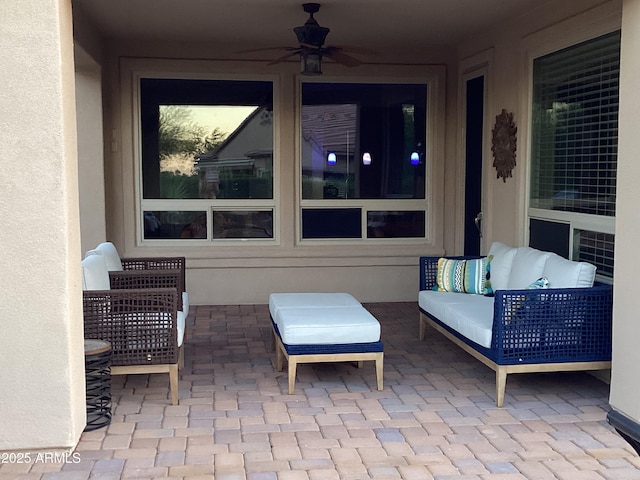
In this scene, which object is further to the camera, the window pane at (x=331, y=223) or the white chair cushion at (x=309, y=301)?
the window pane at (x=331, y=223)

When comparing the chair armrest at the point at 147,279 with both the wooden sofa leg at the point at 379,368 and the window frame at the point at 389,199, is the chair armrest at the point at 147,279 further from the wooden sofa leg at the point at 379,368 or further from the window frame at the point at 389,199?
the window frame at the point at 389,199

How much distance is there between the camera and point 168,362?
4312 millimetres

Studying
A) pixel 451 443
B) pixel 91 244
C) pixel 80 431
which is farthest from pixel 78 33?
pixel 451 443

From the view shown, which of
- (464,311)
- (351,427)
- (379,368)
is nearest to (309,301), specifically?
(379,368)

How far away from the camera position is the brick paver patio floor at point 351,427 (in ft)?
11.2

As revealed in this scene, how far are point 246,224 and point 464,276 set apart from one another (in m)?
2.69

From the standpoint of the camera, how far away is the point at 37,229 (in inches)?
134

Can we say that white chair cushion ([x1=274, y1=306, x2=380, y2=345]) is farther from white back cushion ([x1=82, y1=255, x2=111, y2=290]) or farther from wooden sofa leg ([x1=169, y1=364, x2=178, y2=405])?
white back cushion ([x1=82, y1=255, x2=111, y2=290])

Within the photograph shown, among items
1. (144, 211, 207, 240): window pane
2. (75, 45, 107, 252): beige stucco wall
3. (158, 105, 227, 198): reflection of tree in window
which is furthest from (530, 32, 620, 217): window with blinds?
(75, 45, 107, 252): beige stucco wall

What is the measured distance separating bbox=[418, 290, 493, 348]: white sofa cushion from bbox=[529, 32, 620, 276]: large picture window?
0.82 metres

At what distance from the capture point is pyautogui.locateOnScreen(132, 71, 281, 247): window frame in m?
7.40

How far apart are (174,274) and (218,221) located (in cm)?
231

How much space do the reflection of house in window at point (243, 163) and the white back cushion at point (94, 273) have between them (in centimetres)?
263

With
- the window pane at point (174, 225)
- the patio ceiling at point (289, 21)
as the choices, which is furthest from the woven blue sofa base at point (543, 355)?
the window pane at point (174, 225)
